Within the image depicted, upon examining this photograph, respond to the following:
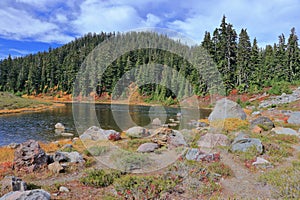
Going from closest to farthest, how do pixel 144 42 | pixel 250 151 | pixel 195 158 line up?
pixel 195 158 < pixel 250 151 < pixel 144 42

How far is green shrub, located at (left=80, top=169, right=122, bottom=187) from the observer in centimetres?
836

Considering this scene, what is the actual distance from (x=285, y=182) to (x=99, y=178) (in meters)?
6.76

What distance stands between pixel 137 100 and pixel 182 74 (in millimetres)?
17048

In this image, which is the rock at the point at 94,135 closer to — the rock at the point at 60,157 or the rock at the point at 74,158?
the rock at the point at 74,158

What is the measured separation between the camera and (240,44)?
6009 centimetres

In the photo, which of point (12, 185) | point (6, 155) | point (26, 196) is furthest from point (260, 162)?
point (6, 155)

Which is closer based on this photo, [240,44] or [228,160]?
[228,160]

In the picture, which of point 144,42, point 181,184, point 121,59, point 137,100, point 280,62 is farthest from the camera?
point 144,42

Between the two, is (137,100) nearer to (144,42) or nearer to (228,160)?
(144,42)

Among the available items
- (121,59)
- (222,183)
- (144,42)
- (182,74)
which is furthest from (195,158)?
(144,42)

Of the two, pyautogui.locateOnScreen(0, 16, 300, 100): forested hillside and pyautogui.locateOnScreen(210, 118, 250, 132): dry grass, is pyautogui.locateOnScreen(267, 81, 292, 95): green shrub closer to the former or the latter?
pyautogui.locateOnScreen(0, 16, 300, 100): forested hillside

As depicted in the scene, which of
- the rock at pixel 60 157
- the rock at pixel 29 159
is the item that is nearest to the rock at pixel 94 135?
the rock at pixel 60 157

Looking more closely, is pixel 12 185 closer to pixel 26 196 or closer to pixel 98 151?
pixel 26 196

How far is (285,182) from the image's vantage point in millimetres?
7898
